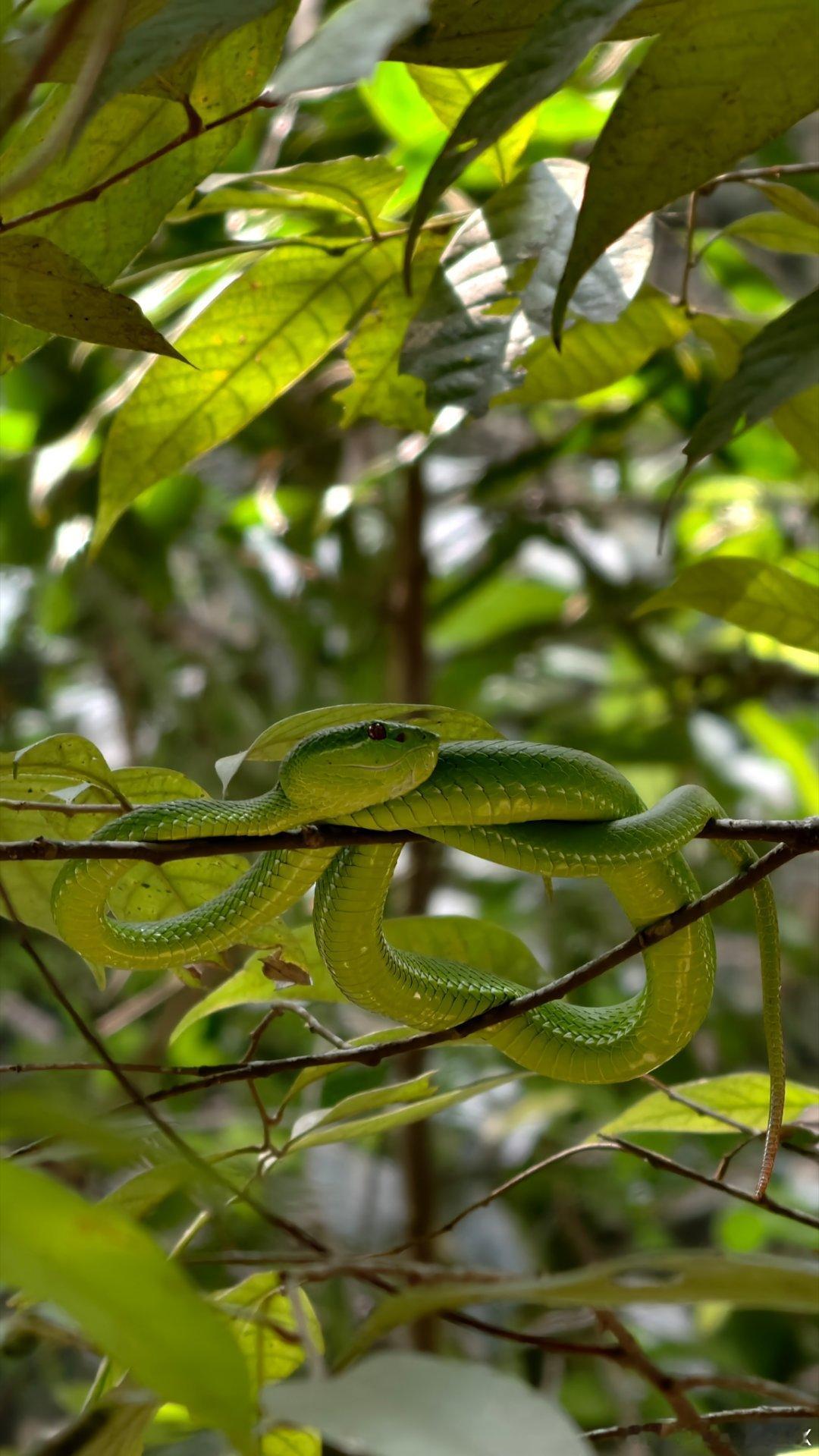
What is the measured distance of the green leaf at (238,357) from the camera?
1.42m

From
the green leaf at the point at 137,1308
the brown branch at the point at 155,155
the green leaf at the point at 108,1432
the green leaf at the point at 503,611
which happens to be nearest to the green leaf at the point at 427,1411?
the green leaf at the point at 137,1308

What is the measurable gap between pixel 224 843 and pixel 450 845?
29 centimetres

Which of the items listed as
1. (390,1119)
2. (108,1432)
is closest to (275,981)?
(390,1119)

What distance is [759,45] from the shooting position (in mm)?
894

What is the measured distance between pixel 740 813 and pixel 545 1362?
1608mm

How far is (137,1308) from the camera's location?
1.82 ft

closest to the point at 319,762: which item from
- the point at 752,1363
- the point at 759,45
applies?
the point at 759,45

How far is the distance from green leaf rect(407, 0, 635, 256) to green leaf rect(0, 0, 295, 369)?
12.5 inches

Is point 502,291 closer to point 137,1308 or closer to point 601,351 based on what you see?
point 601,351

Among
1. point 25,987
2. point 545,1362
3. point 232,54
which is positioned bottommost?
point 545,1362

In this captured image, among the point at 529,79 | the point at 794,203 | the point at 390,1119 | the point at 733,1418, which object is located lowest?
the point at 733,1418

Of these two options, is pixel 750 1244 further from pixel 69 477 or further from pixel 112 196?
pixel 112 196

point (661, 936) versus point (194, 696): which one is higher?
point (661, 936)

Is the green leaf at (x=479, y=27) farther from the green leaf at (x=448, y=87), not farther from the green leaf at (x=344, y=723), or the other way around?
the green leaf at (x=344, y=723)
